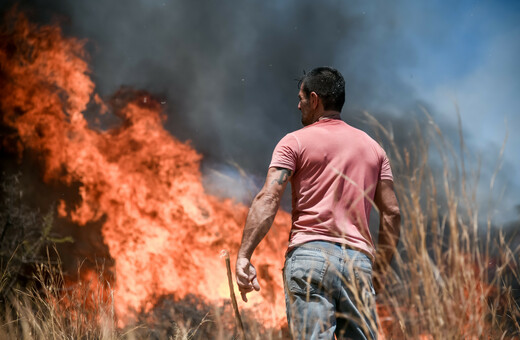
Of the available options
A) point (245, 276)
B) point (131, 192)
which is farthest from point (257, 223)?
point (131, 192)

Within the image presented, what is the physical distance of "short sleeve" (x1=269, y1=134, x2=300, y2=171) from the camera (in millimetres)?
2486

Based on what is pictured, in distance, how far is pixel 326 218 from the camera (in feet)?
7.75

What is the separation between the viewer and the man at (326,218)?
2.23 meters

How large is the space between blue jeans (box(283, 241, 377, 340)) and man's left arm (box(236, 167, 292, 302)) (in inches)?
8.0

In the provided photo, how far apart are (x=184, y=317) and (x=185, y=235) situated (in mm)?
1594

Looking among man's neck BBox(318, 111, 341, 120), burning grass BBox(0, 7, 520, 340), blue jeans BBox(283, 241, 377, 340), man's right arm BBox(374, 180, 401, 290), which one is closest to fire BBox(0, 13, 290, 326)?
burning grass BBox(0, 7, 520, 340)

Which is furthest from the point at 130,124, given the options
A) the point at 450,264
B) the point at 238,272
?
the point at 450,264

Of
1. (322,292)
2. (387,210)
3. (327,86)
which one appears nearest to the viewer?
(322,292)

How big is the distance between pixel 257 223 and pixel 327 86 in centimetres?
96

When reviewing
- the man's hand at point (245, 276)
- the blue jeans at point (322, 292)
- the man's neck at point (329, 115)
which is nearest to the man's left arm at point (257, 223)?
the man's hand at point (245, 276)

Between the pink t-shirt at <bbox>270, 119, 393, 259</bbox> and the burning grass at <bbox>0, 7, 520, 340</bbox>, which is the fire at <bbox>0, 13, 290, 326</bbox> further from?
the pink t-shirt at <bbox>270, 119, 393, 259</bbox>

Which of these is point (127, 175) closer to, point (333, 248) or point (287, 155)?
point (287, 155)

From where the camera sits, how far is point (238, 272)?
7.71 feet

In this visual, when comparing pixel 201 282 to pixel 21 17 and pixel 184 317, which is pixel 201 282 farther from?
pixel 21 17
